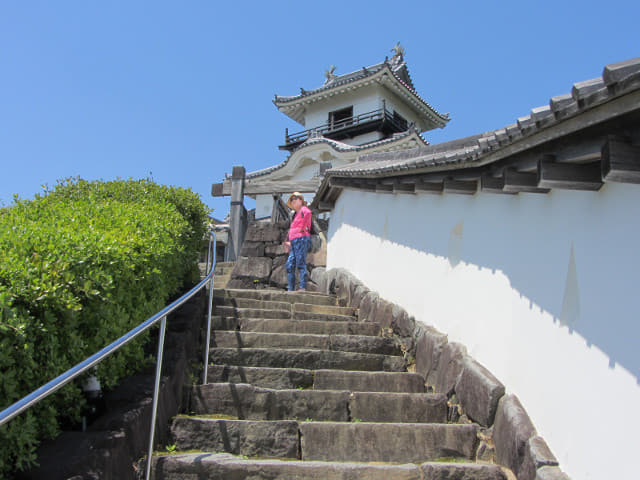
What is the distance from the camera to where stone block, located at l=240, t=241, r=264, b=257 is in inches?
397

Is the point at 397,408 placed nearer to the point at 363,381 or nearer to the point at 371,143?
the point at 363,381

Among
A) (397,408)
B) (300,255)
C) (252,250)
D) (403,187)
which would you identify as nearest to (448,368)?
(397,408)

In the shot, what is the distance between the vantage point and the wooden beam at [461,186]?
164 inches

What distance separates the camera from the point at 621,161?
7.29ft

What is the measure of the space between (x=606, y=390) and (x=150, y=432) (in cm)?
234

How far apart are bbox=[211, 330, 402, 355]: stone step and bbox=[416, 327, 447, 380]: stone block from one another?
0.42 meters

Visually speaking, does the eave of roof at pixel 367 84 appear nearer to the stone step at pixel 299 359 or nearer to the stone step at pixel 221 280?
the stone step at pixel 221 280

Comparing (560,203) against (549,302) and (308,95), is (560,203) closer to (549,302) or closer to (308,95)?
(549,302)

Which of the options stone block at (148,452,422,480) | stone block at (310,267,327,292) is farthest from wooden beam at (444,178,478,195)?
stone block at (310,267,327,292)

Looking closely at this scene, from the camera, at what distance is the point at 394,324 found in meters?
5.57

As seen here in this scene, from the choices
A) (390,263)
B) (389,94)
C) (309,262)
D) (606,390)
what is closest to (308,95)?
(389,94)

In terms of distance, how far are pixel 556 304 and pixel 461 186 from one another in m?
1.57

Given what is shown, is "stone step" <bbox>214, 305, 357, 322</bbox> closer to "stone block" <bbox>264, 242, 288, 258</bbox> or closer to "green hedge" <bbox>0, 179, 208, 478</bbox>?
"green hedge" <bbox>0, 179, 208, 478</bbox>

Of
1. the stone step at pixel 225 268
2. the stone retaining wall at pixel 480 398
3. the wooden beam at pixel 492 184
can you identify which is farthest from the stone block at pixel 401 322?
the stone step at pixel 225 268
